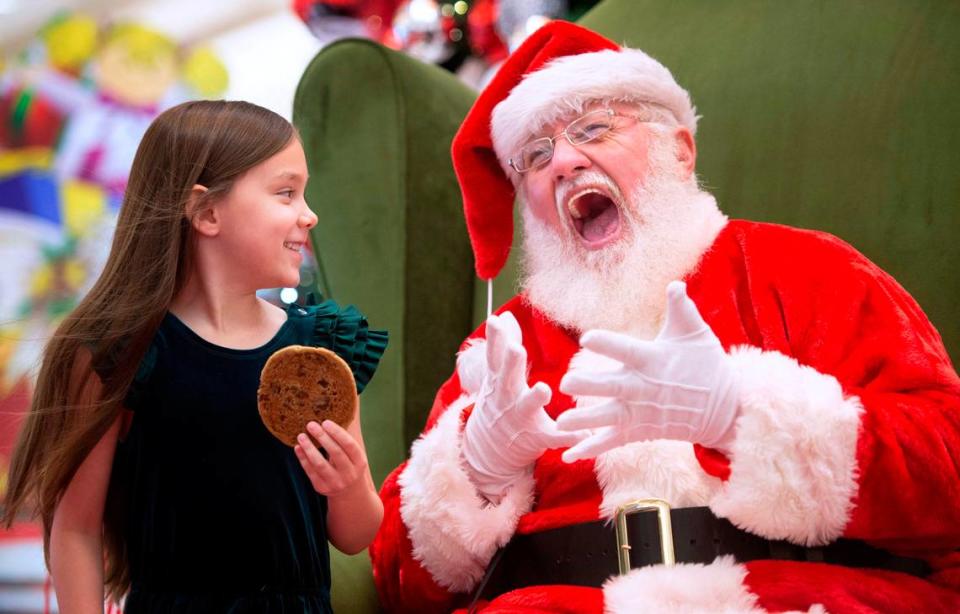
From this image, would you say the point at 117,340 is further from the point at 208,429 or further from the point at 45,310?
the point at 45,310

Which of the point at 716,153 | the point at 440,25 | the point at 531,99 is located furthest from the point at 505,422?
the point at 440,25

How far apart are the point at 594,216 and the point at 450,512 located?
51 cm

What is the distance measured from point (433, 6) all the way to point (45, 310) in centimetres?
152

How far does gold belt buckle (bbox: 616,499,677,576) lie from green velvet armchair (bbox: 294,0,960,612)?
44 cm

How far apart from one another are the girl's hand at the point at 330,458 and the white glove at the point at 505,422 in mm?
171

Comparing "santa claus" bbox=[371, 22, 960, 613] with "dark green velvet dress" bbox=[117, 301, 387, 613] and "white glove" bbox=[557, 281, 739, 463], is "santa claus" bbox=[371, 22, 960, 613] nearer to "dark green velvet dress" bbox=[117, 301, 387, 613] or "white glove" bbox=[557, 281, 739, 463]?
"white glove" bbox=[557, 281, 739, 463]

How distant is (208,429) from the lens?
46.9 inches

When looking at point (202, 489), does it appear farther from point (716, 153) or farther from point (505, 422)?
point (716, 153)

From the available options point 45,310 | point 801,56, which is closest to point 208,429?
point 45,310

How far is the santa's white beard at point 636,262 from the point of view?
Result: 1402 mm

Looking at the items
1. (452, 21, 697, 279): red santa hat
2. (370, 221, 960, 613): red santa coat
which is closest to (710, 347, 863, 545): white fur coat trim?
(370, 221, 960, 613): red santa coat

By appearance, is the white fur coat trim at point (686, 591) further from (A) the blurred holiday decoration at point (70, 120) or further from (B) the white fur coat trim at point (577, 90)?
(A) the blurred holiday decoration at point (70, 120)

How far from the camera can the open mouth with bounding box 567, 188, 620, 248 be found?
1.46m

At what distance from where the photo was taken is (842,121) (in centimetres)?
156
